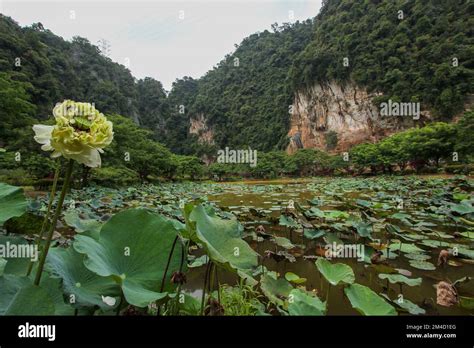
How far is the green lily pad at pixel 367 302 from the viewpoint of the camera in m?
1.19

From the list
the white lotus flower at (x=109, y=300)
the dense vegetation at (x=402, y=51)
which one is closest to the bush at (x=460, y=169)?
the dense vegetation at (x=402, y=51)

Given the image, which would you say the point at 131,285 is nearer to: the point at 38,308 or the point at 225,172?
the point at 38,308

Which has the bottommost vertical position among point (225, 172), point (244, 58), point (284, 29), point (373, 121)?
point (225, 172)

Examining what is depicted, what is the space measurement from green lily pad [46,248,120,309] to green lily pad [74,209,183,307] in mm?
52

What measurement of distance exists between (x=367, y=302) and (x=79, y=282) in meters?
1.12

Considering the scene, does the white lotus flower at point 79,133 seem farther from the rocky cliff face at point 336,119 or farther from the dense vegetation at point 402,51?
the rocky cliff face at point 336,119

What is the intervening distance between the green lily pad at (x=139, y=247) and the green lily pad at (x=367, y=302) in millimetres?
777

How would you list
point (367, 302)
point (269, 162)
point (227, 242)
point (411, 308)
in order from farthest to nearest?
point (269, 162), point (411, 308), point (367, 302), point (227, 242)

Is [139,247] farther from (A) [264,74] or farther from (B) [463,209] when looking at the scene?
(A) [264,74]

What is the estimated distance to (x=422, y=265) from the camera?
2400mm

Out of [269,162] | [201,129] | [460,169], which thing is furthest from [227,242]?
[201,129]
